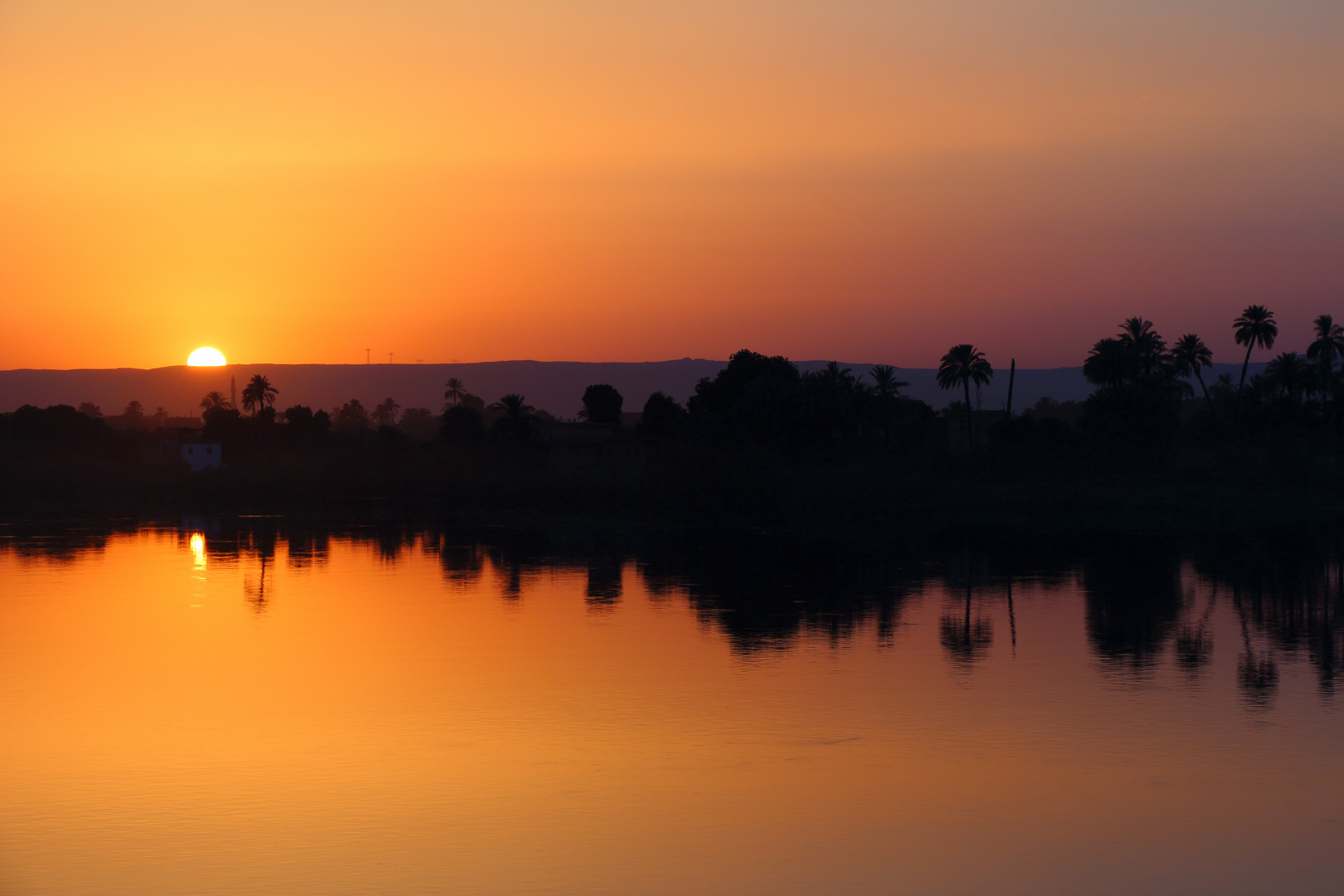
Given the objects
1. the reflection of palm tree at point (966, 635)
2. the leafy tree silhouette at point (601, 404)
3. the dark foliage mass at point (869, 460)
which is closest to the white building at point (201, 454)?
Answer: the dark foliage mass at point (869, 460)

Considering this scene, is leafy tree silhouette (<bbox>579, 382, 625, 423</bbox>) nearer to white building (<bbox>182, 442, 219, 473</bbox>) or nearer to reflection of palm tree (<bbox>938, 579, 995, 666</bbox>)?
white building (<bbox>182, 442, 219, 473</bbox>)

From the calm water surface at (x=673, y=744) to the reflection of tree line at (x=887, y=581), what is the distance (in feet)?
0.72

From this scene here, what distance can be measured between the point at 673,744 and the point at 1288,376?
87788 millimetres

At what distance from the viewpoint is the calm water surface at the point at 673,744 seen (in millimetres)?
10406

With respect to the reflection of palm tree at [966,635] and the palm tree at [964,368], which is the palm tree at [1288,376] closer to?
the palm tree at [964,368]

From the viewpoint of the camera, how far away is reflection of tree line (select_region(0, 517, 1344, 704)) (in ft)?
69.3

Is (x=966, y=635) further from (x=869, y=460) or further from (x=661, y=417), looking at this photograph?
(x=661, y=417)

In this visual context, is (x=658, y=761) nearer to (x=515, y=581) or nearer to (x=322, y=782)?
(x=322, y=782)

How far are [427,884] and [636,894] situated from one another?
5.13 ft

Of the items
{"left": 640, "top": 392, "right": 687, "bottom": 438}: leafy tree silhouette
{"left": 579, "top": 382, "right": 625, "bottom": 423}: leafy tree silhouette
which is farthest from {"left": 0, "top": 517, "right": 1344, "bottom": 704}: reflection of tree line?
{"left": 579, "top": 382, "right": 625, "bottom": 423}: leafy tree silhouette

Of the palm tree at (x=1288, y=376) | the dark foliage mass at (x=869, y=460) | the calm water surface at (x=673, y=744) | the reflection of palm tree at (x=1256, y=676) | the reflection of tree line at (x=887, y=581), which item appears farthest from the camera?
the palm tree at (x=1288, y=376)

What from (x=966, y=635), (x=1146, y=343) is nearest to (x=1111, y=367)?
(x=1146, y=343)

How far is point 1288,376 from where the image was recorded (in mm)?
91062

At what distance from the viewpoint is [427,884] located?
997cm
